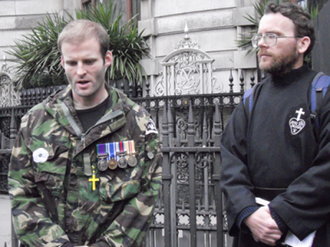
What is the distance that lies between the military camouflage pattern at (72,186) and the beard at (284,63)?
3.26 feet

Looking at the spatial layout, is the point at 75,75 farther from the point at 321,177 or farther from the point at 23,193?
the point at 321,177

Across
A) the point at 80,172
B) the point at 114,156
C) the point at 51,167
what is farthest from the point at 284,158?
the point at 51,167

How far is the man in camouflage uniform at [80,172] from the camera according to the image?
7.56 ft

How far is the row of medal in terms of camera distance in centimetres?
236

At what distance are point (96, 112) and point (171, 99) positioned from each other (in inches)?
243

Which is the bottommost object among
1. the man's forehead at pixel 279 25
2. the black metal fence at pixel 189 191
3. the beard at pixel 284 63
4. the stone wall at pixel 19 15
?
the black metal fence at pixel 189 191

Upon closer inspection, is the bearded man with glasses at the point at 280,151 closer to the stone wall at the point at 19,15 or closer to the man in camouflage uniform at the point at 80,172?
the man in camouflage uniform at the point at 80,172

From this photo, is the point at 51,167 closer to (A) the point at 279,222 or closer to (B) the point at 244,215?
(B) the point at 244,215

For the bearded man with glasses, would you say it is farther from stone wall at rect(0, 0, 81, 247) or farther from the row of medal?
stone wall at rect(0, 0, 81, 247)

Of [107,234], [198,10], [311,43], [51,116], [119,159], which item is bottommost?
[107,234]

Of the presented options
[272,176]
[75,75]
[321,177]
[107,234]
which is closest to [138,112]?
[75,75]

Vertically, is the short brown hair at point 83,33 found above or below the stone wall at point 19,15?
below

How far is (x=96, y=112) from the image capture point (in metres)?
2.46

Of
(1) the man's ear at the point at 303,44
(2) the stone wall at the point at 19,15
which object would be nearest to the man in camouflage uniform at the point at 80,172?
(1) the man's ear at the point at 303,44
